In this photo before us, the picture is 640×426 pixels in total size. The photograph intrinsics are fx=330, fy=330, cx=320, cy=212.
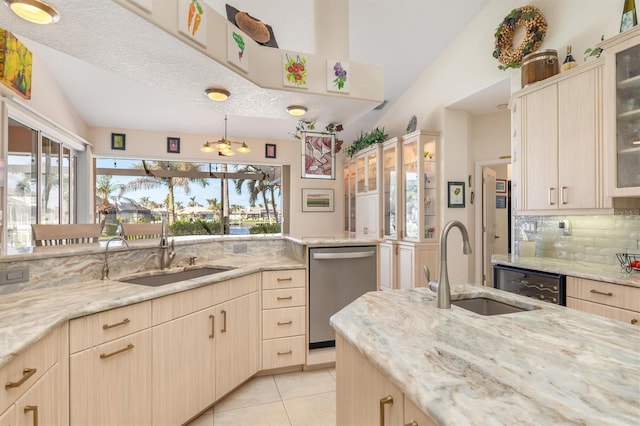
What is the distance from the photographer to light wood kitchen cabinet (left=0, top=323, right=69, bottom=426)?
3.46 ft

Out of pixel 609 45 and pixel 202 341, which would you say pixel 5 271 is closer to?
pixel 202 341

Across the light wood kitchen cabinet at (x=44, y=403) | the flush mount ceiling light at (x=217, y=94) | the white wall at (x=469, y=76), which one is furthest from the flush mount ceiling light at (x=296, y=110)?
the light wood kitchen cabinet at (x=44, y=403)

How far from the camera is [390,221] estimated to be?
5.34m

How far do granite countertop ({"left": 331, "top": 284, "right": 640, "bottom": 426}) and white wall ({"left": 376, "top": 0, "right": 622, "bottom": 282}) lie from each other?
2.84 metres

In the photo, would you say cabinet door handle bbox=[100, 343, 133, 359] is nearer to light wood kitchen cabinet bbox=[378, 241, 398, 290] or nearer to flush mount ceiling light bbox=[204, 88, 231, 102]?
flush mount ceiling light bbox=[204, 88, 231, 102]

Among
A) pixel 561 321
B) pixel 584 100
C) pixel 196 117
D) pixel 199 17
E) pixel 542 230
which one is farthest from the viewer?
pixel 196 117

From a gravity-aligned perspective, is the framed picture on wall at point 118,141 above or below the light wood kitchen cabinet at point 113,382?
above

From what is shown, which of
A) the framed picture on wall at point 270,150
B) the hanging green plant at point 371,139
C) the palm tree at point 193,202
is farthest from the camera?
the palm tree at point 193,202

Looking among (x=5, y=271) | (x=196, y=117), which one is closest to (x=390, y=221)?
(x=196, y=117)

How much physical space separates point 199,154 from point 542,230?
567cm

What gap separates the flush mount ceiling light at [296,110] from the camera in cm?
310

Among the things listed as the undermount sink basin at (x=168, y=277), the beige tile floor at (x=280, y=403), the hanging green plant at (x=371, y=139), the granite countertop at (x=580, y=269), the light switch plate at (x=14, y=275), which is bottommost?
the beige tile floor at (x=280, y=403)

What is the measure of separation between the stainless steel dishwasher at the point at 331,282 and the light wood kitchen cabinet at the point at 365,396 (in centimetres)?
149

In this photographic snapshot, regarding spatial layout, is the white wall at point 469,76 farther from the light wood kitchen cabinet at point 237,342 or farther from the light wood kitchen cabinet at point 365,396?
the light wood kitchen cabinet at point 365,396
